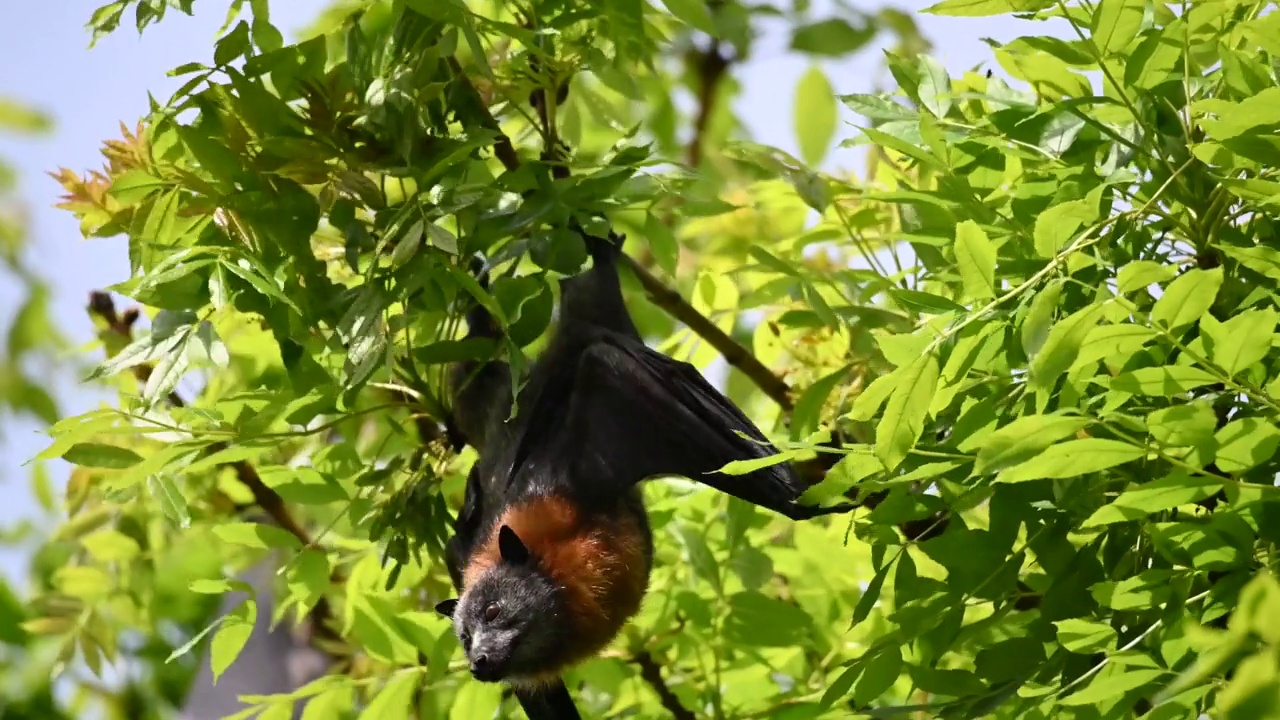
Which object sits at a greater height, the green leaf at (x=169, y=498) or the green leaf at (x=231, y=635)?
the green leaf at (x=169, y=498)

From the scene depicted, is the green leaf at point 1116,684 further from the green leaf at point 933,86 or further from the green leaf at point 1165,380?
the green leaf at point 933,86

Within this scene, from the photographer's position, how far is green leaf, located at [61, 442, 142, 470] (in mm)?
3043

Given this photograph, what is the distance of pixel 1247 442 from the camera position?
1937 mm

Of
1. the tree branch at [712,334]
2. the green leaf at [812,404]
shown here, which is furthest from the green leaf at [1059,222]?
the tree branch at [712,334]

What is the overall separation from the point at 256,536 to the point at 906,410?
1.92m

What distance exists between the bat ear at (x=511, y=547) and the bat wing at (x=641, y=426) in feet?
0.78

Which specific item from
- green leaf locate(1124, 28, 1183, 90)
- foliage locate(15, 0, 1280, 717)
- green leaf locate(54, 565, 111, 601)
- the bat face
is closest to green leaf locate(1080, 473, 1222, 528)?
foliage locate(15, 0, 1280, 717)

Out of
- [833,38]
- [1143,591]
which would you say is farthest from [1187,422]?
[833,38]

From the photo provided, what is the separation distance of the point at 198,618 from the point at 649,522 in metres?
4.68

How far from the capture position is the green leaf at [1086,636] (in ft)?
7.18

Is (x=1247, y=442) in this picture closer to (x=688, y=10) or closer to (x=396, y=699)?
(x=688, y=10)

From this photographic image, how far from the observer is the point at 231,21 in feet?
9.38

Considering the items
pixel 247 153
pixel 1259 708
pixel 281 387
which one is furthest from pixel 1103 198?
pixel 281 387

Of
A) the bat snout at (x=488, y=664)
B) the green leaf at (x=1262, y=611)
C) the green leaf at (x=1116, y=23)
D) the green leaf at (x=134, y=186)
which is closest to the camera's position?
the green leaf at (x=1262, y=611)
